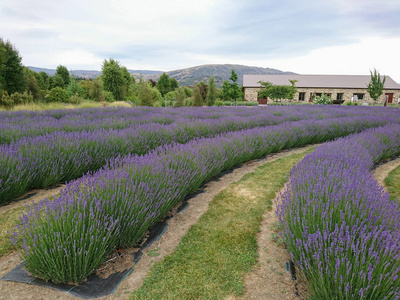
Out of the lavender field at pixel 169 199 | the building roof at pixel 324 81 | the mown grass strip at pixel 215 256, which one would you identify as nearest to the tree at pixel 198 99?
the building roof at pixel 324 81

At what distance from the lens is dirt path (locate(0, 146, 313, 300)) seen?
5.55 feet

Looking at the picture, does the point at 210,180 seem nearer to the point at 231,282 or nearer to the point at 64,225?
the point at 231,282

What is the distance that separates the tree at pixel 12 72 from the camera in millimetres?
19625

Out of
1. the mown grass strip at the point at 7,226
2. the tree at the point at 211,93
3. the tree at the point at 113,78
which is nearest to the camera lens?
the mown grass strip at the point at 7,226

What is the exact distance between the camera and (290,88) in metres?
24.4

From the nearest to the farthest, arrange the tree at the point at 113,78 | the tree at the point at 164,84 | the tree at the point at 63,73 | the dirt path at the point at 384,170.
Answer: the dirt path at the point at 384,170 → the tree at the point at 113,78 → the tree at the point at 63,73 → the tree at the point at 164,84

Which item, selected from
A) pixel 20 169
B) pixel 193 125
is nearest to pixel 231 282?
pixel 20 169

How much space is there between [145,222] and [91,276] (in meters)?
0.59

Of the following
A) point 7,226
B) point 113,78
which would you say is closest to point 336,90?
point 113,78

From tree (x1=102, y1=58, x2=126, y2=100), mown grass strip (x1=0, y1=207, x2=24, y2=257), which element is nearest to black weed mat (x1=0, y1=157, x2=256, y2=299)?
mown grass strip (x1=0, y1=207, x2=24, y2=257)

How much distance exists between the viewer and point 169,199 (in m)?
2.63

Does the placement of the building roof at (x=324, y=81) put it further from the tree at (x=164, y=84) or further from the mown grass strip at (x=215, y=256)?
the mown grass strip at (x=215, y=256)

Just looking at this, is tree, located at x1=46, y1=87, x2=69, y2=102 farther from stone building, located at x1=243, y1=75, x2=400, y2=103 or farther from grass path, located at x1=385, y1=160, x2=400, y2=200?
stone building, located at x1=243, y1=75, x2=400, y2=103

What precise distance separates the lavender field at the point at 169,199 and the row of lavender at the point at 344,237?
0.01 meters
